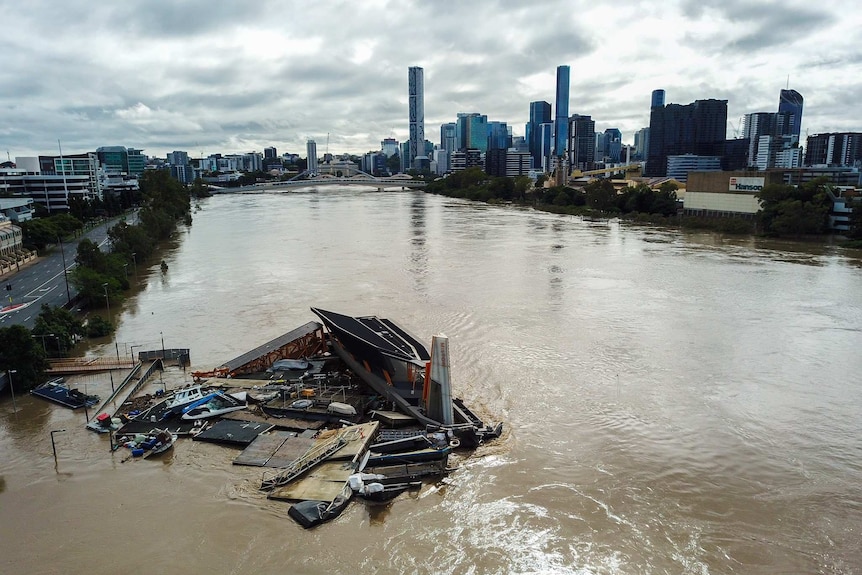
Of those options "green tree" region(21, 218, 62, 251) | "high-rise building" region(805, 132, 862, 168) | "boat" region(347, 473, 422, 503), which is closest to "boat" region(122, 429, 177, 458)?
"boat" region(347, 473, 422, 503)

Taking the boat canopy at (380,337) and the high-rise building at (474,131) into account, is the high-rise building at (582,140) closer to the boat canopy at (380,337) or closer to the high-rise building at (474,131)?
the high-rise building at (474,131)

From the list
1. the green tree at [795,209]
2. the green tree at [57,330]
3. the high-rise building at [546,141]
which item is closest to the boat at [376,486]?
the green tree at [57,330]

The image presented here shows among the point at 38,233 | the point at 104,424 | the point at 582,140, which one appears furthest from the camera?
the point at 582,140

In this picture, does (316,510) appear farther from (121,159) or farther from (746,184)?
(121,159)

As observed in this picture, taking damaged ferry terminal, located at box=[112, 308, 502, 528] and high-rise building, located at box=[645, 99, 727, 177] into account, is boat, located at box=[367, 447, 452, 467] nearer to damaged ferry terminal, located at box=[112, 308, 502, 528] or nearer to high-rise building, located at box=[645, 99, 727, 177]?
damaged ferry terminal, located at box=[112, 308, 502, 528]

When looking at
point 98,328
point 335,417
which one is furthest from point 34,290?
point 335,417

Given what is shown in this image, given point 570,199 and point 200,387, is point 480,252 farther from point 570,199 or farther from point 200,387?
point 570,199
